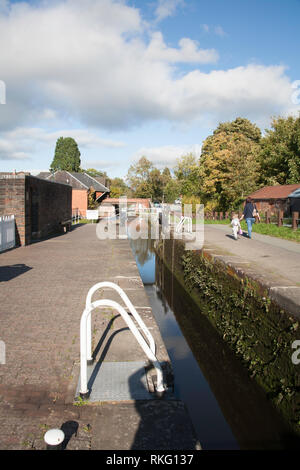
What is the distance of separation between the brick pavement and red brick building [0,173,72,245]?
660 cm

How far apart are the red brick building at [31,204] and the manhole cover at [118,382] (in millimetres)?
10945

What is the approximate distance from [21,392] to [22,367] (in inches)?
20.1

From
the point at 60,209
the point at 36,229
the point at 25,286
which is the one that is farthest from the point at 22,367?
the point at 60,209

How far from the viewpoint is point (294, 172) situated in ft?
102

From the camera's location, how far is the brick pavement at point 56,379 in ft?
8.68

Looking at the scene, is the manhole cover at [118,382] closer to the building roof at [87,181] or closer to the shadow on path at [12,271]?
the shadow on path at [12,271]

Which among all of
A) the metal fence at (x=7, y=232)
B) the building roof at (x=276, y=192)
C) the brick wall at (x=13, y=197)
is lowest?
Answer: the metal fence at (x=7, y=232)

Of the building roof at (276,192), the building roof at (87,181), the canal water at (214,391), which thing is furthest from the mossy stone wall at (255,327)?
the building roof at (87,181)

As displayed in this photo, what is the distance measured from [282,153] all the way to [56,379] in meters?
33.9

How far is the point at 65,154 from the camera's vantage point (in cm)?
8688

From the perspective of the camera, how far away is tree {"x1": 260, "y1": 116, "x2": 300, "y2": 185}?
103 ft

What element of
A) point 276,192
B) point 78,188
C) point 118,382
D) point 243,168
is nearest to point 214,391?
point 118,382

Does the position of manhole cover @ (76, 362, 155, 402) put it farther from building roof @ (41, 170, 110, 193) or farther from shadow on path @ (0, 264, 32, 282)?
building roof @ (41, 170, 110, 193)
